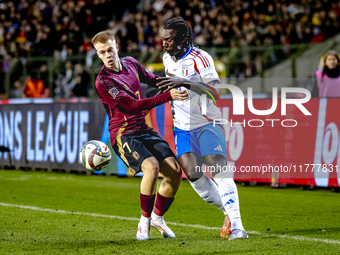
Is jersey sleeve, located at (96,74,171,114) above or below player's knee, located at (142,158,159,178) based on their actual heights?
above

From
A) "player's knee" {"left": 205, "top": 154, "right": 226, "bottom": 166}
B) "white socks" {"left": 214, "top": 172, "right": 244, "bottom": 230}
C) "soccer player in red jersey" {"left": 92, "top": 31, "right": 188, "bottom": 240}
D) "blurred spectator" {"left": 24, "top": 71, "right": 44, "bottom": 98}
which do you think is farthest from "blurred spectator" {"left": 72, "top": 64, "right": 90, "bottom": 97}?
"white socks" {"left": 214, "top": 172, "right": 244, "bottom": 230}

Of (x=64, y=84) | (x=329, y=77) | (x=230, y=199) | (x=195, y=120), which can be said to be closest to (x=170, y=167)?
(x=195, y=120)

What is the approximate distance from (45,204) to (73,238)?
271 cm

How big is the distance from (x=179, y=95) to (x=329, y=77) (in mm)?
5193

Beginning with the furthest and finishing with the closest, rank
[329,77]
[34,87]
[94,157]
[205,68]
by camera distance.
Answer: [34,87] → [329,77] → [94,157] → [205,68]

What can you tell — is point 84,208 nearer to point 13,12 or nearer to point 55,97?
point 55,97

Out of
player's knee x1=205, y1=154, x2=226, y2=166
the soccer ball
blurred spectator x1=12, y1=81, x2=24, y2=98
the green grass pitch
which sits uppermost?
player's knee x1=205, y1=154, x2=226, y2=166

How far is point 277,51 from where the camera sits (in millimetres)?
12219

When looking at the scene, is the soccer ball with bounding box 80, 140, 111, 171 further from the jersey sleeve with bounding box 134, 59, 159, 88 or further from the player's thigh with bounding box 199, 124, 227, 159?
the player's thigh with bounding box 199, 124, 227, 159

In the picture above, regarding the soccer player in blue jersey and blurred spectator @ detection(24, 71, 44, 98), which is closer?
the soccer player in blue jersey

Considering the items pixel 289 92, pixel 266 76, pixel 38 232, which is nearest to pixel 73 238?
pixel 38 232

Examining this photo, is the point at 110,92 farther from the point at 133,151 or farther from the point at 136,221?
the point at 136,221

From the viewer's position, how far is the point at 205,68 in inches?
213

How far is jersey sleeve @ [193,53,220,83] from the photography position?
17.7ft
